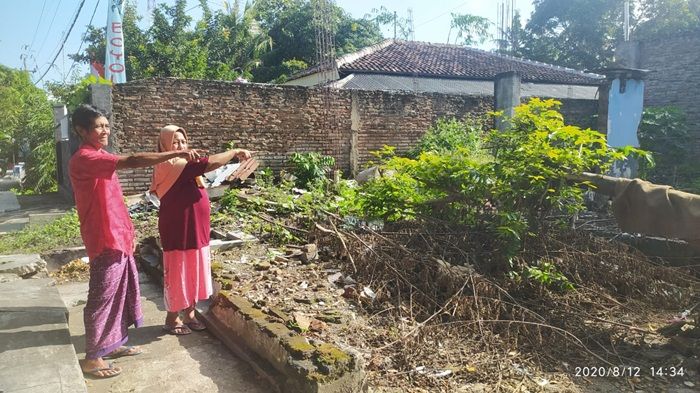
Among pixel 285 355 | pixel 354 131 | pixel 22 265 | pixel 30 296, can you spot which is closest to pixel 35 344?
pixel 30 296

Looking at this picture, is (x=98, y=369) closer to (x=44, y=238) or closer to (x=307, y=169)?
(x=44, y=238)

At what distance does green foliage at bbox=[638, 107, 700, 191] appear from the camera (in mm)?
12516

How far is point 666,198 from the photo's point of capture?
3.55 m

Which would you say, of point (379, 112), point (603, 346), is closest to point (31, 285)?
point (603, 346)

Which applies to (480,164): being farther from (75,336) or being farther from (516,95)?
(516,95)

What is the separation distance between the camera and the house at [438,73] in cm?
1712

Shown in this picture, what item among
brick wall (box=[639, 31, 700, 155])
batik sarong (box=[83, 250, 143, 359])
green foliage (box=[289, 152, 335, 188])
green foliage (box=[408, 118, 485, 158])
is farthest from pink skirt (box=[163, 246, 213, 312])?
brick wall (box=[639, 31, 700, 155])

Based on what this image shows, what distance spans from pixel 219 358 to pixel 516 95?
11163 millimetres

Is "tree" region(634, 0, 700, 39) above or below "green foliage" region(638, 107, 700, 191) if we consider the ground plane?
above

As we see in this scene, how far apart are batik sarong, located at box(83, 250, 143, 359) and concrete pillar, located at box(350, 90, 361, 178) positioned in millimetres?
8973

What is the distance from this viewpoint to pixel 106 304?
9.85ft
